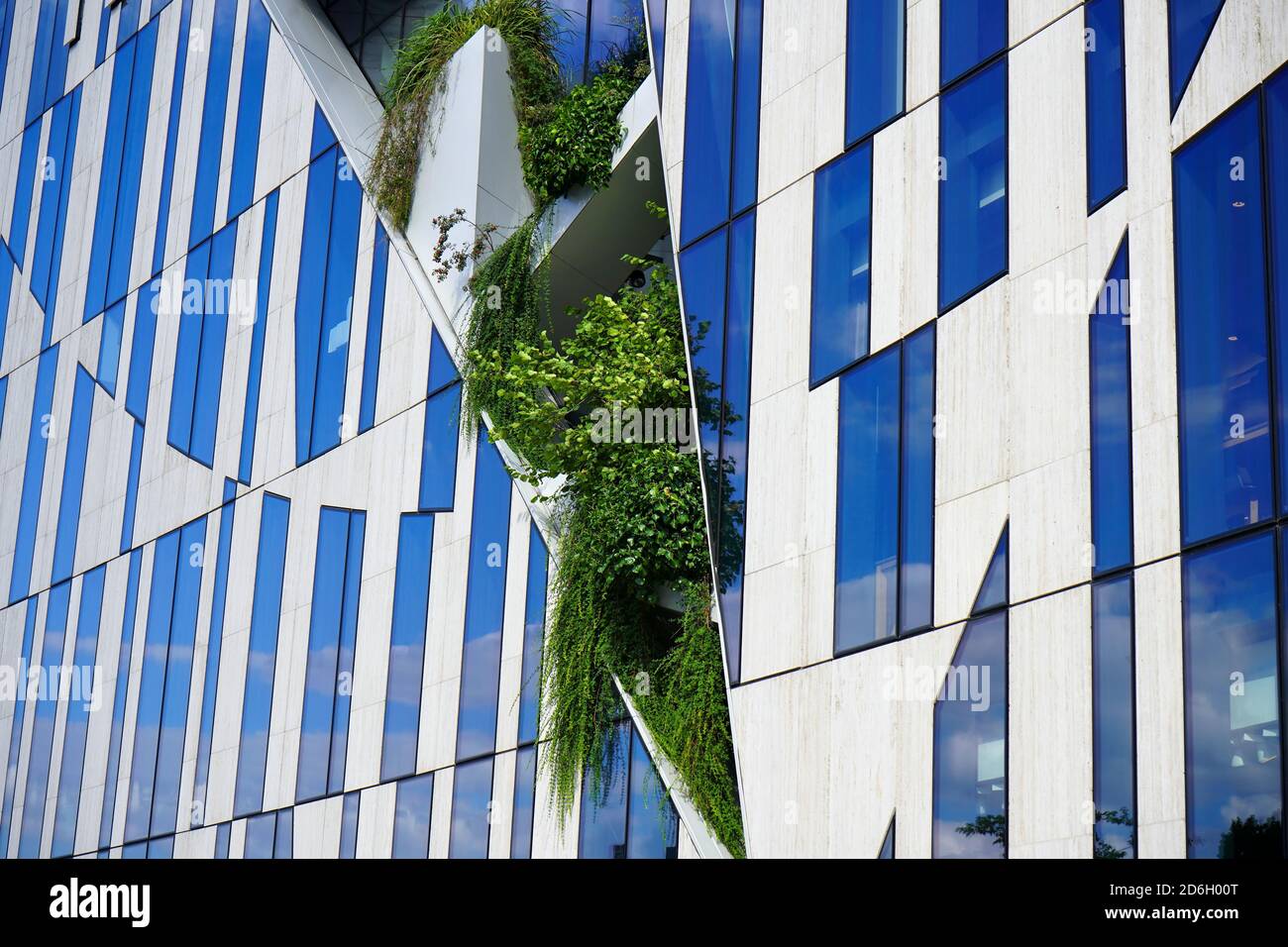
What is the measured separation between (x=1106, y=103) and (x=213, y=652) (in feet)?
56.4

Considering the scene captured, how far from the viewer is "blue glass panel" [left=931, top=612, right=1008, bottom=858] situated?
50.4ft

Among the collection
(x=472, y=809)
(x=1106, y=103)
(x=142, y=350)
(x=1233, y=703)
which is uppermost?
(x=142, y=350)

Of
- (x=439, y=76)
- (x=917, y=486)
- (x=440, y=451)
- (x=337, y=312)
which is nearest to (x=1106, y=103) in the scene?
(x=917, y=486)

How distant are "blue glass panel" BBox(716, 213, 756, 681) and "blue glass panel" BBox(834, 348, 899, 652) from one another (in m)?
1.57

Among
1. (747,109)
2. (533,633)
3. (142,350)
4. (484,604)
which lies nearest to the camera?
(747,109)

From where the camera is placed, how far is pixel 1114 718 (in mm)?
14398

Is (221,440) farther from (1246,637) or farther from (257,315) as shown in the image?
(1246,637)

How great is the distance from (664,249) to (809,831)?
10649mm

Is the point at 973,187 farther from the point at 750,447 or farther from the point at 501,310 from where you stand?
the point at 501,310

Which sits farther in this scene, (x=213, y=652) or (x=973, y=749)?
(x=213, y=652)

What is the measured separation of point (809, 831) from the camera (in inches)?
676

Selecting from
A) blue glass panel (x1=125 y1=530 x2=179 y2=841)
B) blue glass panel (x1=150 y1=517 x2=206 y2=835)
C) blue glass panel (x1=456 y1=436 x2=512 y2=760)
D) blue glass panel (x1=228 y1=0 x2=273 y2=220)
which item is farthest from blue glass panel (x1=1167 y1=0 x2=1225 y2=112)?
blue glass panel (x1=125 y1=530 x2=179 y2=841)

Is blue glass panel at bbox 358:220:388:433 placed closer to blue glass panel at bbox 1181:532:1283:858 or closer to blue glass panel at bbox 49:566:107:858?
blue glass panel at bbox 49:566:107:858

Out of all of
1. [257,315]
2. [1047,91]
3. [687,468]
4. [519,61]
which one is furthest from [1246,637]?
[257,315]
